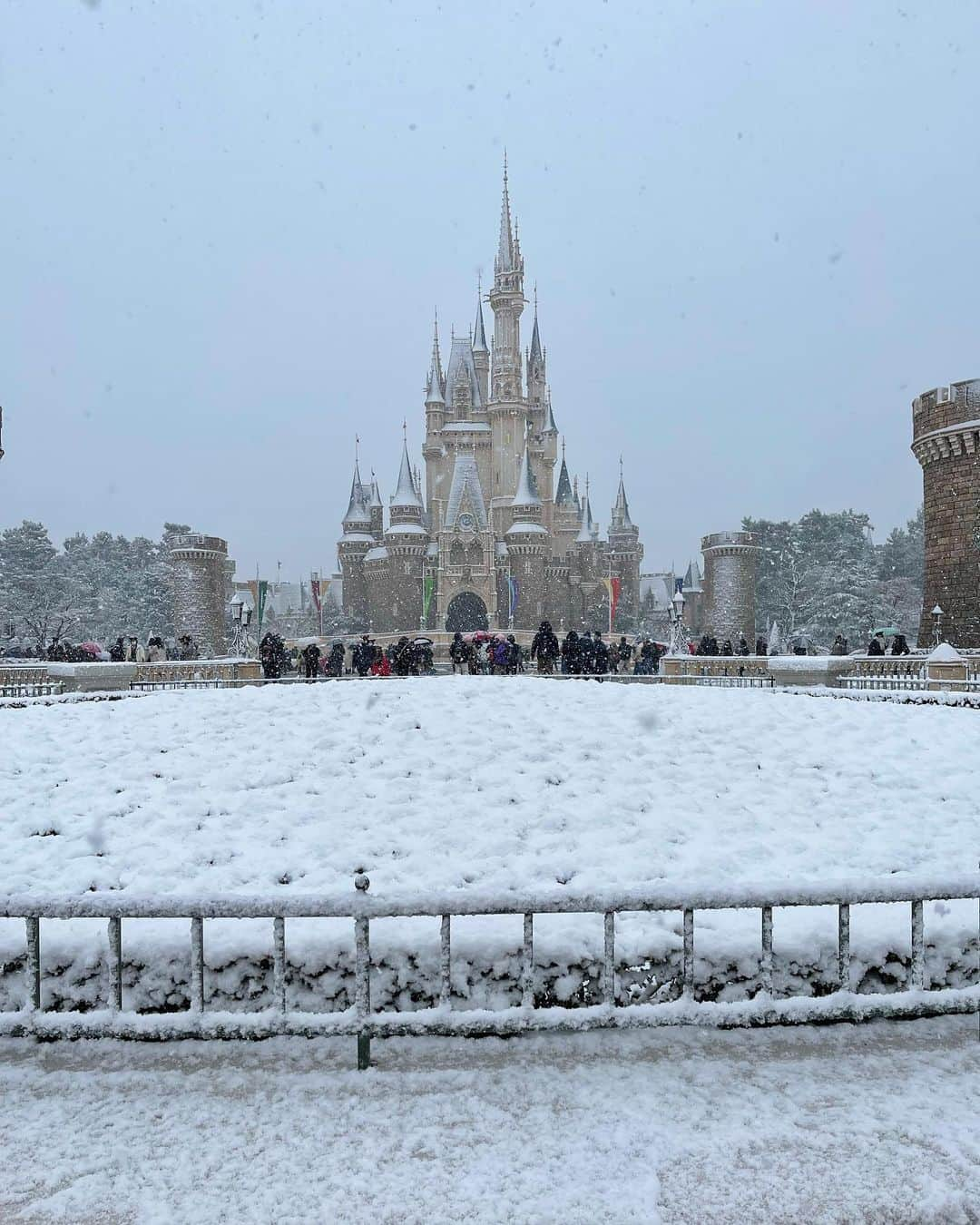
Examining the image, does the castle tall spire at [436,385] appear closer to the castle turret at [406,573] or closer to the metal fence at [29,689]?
the castle turret at [406,573]

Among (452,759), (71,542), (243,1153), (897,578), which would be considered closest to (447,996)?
(243,1153)

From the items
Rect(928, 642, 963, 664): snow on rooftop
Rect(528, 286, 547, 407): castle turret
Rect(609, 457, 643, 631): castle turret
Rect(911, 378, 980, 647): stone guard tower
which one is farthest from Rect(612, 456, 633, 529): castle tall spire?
Rect(928, 642, 963, 664): snow on rooftop

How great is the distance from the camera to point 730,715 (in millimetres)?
11258

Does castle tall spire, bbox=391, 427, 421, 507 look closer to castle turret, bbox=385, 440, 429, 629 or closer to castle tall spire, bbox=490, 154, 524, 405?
castle turret, bbox=385, 440, 429, 629

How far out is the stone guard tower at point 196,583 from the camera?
61.4 meters

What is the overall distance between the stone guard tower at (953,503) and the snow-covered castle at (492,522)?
3743cm

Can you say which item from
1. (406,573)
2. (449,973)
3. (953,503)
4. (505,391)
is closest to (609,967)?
(449,973)

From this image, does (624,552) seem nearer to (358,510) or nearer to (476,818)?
(358,510)

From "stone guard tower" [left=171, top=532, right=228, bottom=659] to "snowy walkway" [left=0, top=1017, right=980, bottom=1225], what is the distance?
59.6 metres

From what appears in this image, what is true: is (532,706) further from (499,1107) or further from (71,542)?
(71,542)

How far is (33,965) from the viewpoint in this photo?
4184 mm

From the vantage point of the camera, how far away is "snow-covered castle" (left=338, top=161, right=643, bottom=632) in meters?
70.9

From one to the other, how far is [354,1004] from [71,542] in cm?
8978

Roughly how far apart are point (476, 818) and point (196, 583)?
2300 inches
